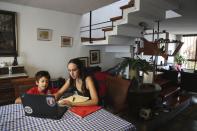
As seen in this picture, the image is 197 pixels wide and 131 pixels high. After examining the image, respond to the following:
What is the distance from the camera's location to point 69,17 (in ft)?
13.2

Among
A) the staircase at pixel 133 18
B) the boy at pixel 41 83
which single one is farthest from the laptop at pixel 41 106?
the staircase at pixel 133 18

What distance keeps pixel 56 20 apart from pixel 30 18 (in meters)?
0.60

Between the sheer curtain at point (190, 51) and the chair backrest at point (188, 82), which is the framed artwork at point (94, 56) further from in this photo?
the sheer curtain at point (190, 51)

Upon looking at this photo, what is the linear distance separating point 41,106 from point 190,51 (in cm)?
913

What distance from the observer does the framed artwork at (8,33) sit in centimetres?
311

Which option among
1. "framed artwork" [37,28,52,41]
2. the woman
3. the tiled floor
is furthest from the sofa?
"framed artwork" [37,28,52,41]

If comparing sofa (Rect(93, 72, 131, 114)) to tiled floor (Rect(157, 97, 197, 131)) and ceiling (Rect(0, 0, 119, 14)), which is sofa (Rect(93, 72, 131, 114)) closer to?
tiled floor (Rect(157, 97, 197, 131))

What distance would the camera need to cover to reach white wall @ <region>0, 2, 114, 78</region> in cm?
336

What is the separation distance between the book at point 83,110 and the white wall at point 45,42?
7.85 ft

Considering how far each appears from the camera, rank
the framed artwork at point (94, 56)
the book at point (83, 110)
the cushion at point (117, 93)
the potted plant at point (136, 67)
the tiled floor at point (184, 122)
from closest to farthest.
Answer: the book at point (83, 110) < the cushion at point (117, 93) < the potted plant at point (136, 67) < the tiled floor at point (184, 122) < the framed artwork at point (94, 56)

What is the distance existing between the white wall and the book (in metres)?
2.39

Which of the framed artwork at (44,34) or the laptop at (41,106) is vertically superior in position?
the framed artwork at (44,34)

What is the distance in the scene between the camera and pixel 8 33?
3.19 m

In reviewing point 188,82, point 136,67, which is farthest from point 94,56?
point 188,82
